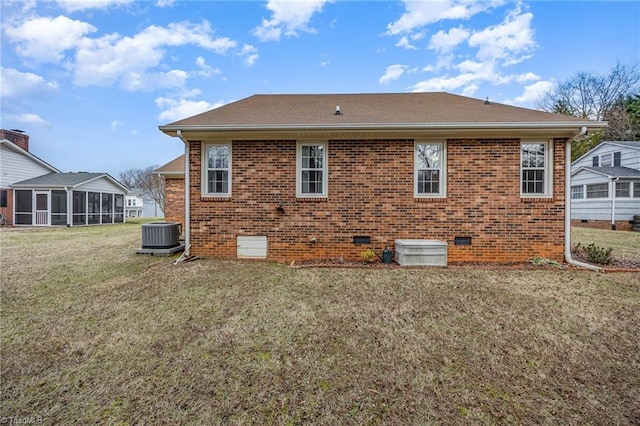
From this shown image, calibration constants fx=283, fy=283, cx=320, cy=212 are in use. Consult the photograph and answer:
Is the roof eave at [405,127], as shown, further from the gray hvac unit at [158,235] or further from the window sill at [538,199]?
the gray hvac unit at [158,235]

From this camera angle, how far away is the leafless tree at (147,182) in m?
41.9

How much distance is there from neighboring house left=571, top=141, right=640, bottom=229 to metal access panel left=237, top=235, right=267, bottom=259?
63.4 ft

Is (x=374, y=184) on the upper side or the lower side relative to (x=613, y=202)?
upper

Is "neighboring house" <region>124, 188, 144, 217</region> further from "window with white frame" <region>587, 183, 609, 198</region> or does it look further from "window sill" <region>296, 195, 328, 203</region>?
"window with white frame" <region>587, 183, 609, 198</region>

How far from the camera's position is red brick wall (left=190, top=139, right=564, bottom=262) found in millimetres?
6867

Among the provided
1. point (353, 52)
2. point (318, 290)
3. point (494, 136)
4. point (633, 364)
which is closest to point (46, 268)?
point (318, 290)

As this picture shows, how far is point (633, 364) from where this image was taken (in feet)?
9.59

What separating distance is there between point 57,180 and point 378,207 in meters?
23.4

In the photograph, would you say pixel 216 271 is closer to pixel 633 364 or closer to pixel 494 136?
pixel 633 364

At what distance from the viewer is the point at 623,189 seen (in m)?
15.5

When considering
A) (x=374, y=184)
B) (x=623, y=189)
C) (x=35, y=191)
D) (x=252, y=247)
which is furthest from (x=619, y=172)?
(x=35, y=191)

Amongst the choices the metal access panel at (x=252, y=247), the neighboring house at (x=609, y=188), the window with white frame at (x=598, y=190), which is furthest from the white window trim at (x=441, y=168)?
the window with white frame at (x=598, y=190)

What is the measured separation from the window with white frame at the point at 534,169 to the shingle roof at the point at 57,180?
2423cm

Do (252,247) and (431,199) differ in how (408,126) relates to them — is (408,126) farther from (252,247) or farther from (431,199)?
(252,247)
